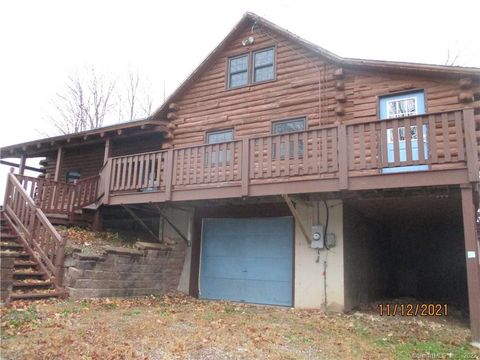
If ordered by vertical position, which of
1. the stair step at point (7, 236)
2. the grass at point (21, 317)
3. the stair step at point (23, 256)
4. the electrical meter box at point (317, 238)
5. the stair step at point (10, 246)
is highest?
the electrical meter box at point (317, 238)

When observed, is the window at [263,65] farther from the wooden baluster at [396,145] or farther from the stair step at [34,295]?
the stair step at [34,295]

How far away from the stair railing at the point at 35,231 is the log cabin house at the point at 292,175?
0.20 ft

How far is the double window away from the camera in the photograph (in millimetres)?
13023

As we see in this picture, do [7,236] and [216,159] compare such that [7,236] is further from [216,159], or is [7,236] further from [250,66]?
[250,66]

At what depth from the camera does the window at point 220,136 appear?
13.2 m

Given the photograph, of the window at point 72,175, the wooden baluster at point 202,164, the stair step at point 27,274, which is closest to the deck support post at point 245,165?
the wooden baluster at point 202,164

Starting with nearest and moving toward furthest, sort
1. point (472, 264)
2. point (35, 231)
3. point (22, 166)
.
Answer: point (472, 264), point (35, 231), point (22, 166)

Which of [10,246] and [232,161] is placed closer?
[10,246]

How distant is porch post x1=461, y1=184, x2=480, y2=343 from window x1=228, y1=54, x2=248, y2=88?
7.81 m

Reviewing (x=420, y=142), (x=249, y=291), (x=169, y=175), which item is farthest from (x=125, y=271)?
(x=420, y=142)

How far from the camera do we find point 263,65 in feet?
43.1

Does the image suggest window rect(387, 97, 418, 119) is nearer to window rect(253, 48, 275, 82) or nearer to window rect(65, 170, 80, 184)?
window rect(253, 48, 275, 82)

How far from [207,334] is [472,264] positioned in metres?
4.83

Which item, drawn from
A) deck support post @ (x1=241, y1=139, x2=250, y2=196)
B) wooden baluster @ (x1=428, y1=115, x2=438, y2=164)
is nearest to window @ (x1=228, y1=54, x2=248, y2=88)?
deck support post @ (x1=241, y1=139, x2=250, y2=196)
